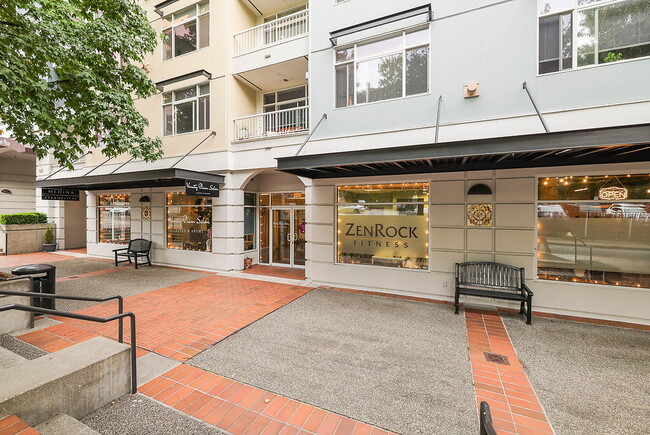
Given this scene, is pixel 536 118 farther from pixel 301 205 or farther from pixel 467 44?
pixel 301 205

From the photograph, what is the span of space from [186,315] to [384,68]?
307 inches

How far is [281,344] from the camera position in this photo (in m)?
4.63

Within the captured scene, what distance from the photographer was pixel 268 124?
34.0 feet

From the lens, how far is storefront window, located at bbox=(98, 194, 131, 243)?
41.6ft

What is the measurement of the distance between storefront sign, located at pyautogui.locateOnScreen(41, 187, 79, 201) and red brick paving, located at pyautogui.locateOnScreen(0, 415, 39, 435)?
12886 millimetres

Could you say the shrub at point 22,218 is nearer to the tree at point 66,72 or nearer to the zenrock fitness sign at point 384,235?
the tree at point 66,72

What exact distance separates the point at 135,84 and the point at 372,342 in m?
8.97

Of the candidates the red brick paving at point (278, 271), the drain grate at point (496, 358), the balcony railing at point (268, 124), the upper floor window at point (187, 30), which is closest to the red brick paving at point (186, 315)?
the red brick paving at point (278, 271)

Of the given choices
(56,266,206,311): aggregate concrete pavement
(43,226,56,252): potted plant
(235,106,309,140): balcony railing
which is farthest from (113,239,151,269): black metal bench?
(43,226,56,252): potted plant

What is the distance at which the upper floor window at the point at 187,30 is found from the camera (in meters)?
10.5

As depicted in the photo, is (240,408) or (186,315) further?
(186,315)

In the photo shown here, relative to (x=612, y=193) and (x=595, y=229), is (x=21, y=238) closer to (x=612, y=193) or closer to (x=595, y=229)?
(x=595, y=229)

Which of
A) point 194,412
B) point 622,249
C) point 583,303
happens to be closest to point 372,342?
point 194,412

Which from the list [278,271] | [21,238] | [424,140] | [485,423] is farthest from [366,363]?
[21,238]
